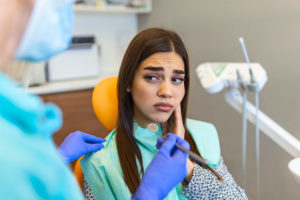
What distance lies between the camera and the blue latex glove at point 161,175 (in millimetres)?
679

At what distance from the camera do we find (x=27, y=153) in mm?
362

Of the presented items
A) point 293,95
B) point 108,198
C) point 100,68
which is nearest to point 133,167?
point 108,198

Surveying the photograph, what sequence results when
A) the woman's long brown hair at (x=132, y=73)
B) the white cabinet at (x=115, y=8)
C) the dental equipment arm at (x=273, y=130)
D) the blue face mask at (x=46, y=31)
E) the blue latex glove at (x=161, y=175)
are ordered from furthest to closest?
1. the white cabinet at (x=115, y=8)
2. the dental equipment arm at (x=273, y=130)
3. the woman's long brown hair at (x=132, y=73)
4. the blue latex glove at (x=161, y=175)
5. the blue face mask at (x=46, y=31)

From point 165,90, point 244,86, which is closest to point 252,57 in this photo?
point 244,86

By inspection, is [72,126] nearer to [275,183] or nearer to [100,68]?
[100,68]

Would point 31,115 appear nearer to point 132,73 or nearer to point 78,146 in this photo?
point 78,146

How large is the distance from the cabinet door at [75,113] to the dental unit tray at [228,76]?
1.20m

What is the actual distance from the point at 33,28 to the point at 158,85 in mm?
664

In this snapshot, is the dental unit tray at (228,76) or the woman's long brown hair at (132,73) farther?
the dental unit tray at (228,76)

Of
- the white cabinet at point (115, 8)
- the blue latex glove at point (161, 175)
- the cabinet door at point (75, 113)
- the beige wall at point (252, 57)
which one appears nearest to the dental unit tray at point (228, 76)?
the beige wall at point (252, 57)

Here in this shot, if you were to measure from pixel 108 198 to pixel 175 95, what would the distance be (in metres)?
0.44

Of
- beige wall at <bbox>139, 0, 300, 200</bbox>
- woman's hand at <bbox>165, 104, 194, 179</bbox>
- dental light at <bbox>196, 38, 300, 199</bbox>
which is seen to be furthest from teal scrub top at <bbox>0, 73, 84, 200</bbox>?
beige wall at <bbox>139, 0, 300, 200</bbox>

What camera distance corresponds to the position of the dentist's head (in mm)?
407

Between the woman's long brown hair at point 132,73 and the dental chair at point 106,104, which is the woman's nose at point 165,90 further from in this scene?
the dental chair at point 106,104
